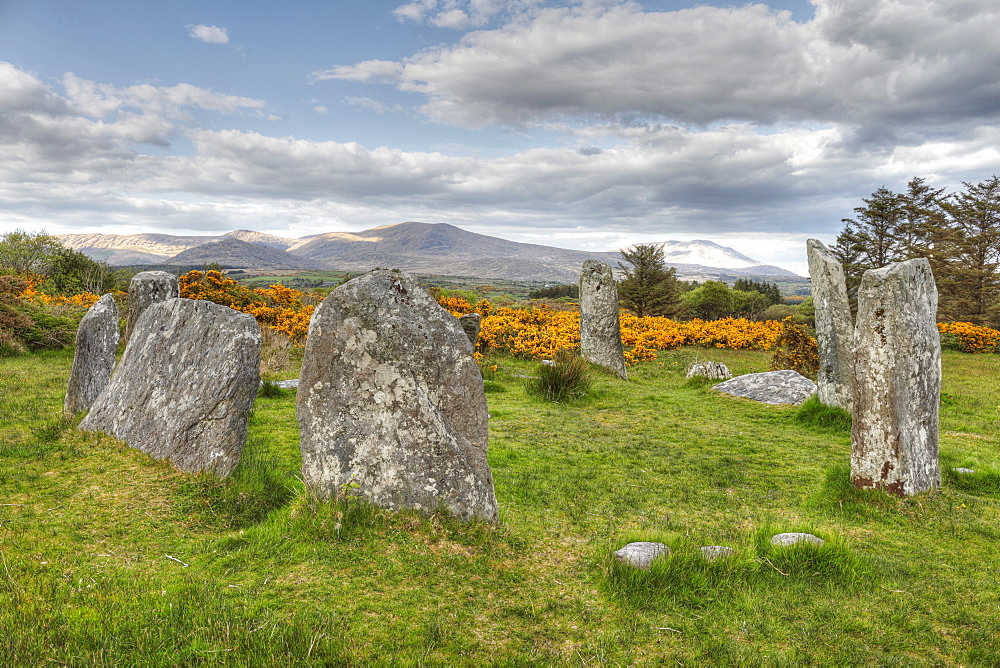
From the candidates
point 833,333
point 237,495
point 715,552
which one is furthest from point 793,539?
point 833,333

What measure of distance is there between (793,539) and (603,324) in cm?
1287

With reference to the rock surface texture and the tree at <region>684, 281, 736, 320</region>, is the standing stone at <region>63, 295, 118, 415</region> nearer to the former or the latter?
the rock surface texture

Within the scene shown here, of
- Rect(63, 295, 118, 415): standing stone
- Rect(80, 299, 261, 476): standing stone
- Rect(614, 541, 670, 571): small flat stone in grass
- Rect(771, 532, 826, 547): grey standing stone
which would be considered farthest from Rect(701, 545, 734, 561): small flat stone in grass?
Rect(63, 295, 118, 415): standing stone

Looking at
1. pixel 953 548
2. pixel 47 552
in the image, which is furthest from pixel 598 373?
pixel 47 552

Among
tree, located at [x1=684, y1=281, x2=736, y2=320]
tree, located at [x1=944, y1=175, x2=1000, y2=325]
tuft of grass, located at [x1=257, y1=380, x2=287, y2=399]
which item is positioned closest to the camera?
tuft of grass, located at [x1=257, y1=380, x2=287, y2=399]

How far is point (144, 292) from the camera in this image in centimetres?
1143

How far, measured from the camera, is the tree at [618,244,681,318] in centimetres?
3695

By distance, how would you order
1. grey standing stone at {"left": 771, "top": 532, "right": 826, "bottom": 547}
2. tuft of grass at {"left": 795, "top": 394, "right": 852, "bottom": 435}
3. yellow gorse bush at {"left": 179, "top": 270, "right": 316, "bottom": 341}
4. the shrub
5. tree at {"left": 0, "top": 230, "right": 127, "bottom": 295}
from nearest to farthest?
grey standing stone at {"left": 771, "top": 532, "right": 826, "bottom": 547}, tuft of grass at {"left": 795, "top": 394, "right": 852, "bottom": 435}, the shrub, yellow gorse bush at {"left": 179, "top": 270, "right": 316, "bottom": 341}, tree at {"left": 0, "top": 230, "right": 127, "bottom": 295}

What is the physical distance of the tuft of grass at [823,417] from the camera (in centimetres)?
1129

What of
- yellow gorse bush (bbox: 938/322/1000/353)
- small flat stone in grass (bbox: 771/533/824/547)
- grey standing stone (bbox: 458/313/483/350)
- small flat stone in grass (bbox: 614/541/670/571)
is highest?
grey standing stone (bbox: 458/313/483/350)

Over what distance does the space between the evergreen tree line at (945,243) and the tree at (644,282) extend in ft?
38.9

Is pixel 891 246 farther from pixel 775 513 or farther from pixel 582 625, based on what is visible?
pixel 582 625

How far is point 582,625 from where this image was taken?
409 cm

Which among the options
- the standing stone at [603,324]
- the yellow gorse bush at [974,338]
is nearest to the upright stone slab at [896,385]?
the standing stone at [603,324]
